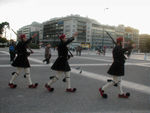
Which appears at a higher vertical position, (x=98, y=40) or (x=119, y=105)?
(x=98, y=40)

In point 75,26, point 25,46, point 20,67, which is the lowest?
point 20,67

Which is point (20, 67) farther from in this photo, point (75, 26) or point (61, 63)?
point (75, 26)

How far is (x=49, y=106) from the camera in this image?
379 cm

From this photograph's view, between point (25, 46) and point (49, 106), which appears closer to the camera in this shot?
point (49, 106)

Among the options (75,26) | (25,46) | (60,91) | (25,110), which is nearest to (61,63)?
(60,91)

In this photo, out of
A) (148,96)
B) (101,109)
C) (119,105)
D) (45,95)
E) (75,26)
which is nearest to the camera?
(101,109)

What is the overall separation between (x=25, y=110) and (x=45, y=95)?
118cm

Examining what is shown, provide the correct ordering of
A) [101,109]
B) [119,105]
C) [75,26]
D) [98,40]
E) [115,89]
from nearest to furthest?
[101,109], [119,105], [115,89], [75,26], [98,40]

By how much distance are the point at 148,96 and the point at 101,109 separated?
2.08 meters

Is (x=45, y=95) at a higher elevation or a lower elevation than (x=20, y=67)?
lower

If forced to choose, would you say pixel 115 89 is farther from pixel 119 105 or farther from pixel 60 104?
pixel 60 104

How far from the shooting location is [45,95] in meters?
4.66

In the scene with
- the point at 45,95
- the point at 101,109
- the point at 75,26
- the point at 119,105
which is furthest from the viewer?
the point at 75,26

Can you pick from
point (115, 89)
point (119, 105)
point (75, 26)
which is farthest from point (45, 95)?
point (75, 26)
